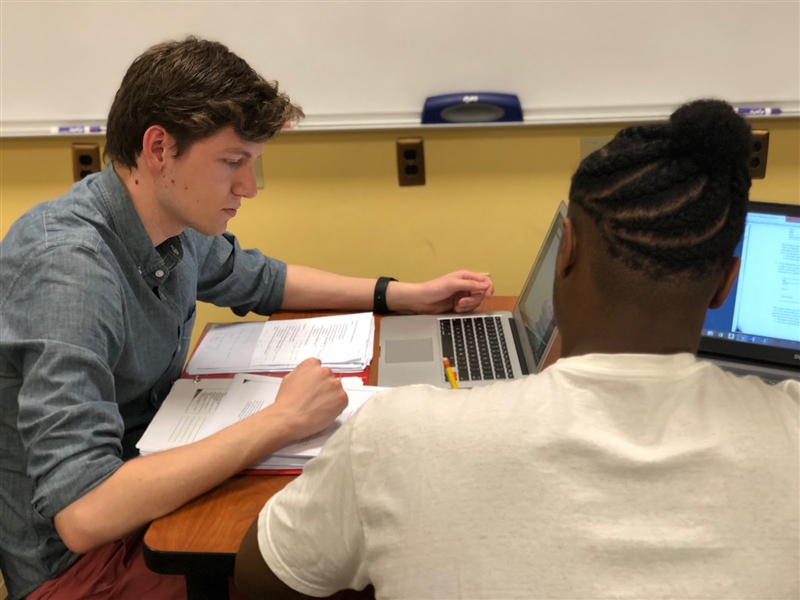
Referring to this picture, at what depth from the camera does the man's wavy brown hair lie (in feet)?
3.24

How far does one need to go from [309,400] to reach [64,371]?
1.03ft

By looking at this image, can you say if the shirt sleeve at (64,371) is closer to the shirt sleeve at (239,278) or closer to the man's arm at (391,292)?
the shirt sleeve at (239,278)

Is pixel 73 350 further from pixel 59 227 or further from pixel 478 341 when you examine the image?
pixel 478 341

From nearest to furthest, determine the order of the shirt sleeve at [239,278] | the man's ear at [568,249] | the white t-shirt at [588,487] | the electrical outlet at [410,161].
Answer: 1. the white t-shirt at [588,487]
2. the man's ear at [568,249]
3. the shirt sleeve at [239,278]
4. the electrical outlet at [410,161]

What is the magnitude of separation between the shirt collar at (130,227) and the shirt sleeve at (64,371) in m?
0.10

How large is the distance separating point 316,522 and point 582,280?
34 centimetres

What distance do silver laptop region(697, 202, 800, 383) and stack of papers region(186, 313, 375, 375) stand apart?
0.60 meters

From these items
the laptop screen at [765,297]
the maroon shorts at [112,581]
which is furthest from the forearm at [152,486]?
the laptop screen at [765,297]

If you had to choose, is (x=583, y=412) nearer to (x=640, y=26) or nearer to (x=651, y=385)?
Answer: (x=651, y=385)

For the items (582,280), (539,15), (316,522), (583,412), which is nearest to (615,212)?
(582,280)

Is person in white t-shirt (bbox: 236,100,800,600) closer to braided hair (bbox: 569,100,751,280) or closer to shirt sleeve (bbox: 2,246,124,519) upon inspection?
braided hair (bbox: 569,100,751,280)

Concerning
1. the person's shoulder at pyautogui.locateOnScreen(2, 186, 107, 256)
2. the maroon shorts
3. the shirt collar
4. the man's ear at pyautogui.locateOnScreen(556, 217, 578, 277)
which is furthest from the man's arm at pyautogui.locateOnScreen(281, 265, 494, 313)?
the man's ear at pyautogui.locateOnScreen(556, 217, 578, 277)

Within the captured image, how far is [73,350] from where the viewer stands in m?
0.85

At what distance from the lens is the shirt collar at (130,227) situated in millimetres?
1011
